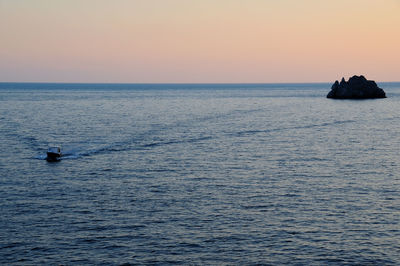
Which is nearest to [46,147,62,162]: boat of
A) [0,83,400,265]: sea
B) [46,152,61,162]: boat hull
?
[46,152,61,162]: boat hull

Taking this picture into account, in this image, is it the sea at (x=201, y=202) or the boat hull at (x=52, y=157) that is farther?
the boat hull at (x=52, y=157)

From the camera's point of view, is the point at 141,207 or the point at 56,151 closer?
the point at 141,207

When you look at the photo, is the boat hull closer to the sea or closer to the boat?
the boat

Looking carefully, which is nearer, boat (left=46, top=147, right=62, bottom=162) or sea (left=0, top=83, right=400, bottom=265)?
sea (left=0, top=83, right=400, bottom=265)

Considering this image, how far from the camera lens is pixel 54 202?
4406cm

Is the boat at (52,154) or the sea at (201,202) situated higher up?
the boat at (52,154)

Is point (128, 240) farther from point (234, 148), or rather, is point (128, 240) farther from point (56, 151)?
point (234, 148)

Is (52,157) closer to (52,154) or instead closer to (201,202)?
(52,154)

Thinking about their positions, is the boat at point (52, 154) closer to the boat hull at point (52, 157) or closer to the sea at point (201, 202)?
the boat hull at point (52, 157)

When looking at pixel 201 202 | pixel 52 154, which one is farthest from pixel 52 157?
pixel 201 202

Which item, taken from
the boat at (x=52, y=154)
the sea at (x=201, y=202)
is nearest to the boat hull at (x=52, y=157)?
the boat at (x=52, y=154)

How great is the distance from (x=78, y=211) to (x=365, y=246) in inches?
927

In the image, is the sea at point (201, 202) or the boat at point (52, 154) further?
the boat at point (52, 154)

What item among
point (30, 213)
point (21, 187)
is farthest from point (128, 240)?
point (21, 187)
